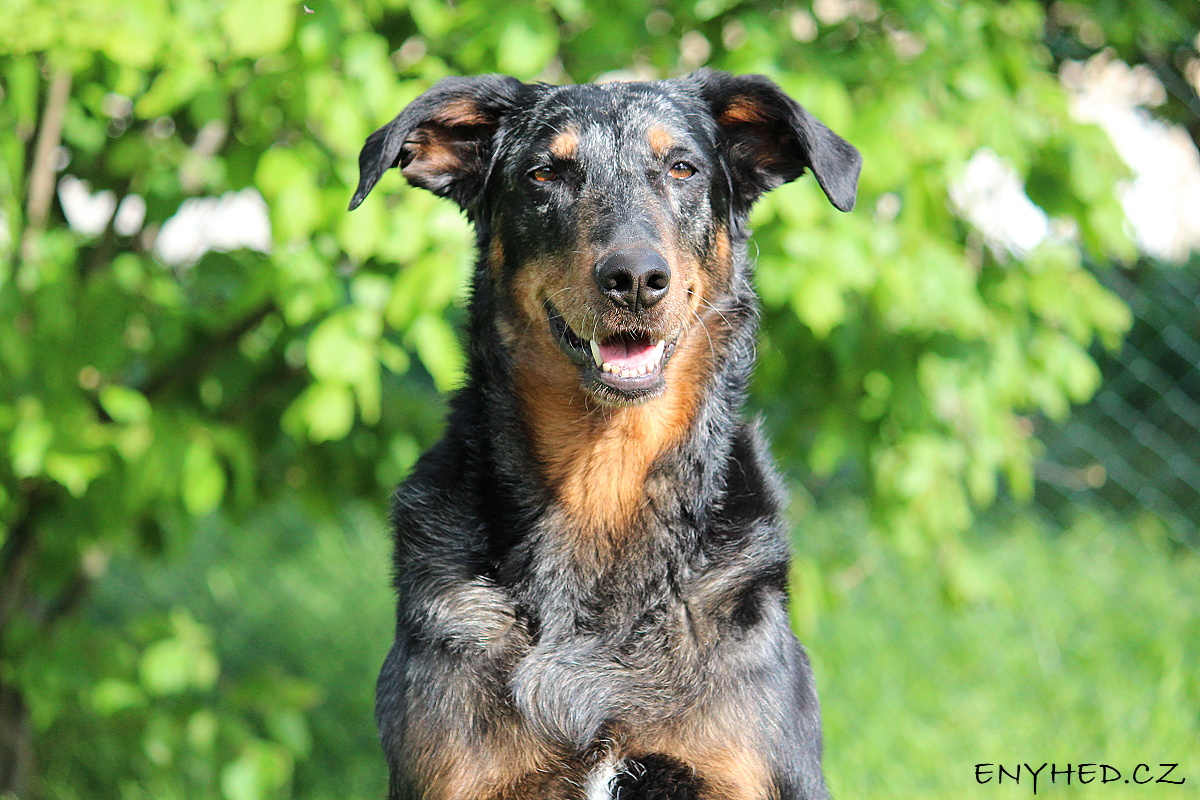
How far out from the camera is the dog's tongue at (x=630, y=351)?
2686 mm

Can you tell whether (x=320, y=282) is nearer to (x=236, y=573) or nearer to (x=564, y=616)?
(x=564, y=616)

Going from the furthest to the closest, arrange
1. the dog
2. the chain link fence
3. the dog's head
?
the chain link fence, the dog's head, the dog

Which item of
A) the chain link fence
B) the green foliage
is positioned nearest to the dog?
the green foliage

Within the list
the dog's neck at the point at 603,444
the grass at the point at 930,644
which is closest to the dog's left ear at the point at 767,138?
the dog's neck at the point at 603,444

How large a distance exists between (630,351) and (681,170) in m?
0.52

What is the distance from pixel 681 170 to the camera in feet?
9.48

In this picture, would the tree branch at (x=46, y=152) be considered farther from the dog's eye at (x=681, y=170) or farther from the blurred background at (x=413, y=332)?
the dog's eye at (x=681, y=170)

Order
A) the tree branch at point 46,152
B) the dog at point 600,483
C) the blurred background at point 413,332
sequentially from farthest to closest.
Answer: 1. the tree branch at point 46,152
2. the blurred background at point 413,332
3. the dog at point 600,483

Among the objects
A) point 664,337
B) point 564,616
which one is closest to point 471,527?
point 564,616

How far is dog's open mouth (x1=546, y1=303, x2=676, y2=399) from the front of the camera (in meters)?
2.63

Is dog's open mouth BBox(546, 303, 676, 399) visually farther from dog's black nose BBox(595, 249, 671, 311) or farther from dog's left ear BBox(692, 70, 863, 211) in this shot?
dog's left ear BBox(692, 70, 863, 211)

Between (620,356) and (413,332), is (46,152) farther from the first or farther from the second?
(620,356)

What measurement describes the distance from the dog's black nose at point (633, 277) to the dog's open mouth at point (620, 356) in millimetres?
116

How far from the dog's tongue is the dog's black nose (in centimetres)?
16
